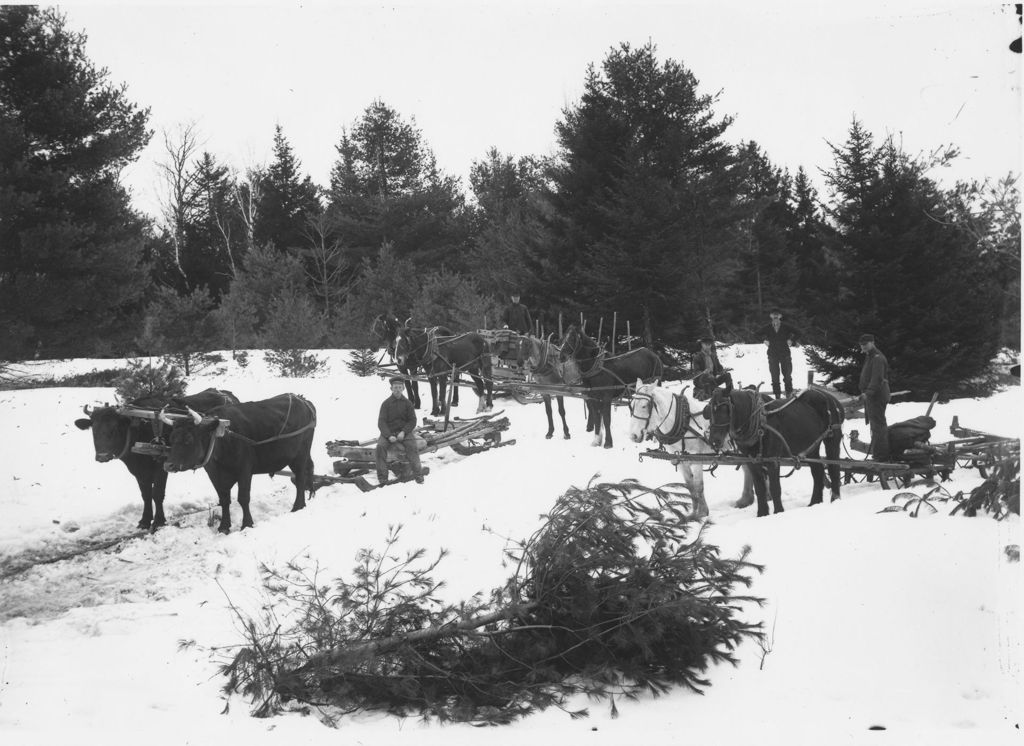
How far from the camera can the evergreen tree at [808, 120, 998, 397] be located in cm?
1494

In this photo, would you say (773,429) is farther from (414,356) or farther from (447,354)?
(414,356)

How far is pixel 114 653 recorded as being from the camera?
5582mm

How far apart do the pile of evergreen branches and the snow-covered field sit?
17 cm

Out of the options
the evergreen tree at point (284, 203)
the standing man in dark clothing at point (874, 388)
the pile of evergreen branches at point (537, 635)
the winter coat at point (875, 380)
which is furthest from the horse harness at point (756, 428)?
the evergreen tree at point (284, 203)

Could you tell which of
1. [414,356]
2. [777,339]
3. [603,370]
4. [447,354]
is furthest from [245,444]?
[777,339]

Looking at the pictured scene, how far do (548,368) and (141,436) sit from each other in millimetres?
8686

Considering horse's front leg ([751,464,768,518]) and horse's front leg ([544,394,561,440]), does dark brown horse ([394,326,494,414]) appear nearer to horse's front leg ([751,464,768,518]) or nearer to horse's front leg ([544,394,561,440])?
horse's front leg ([544,394,561,440])

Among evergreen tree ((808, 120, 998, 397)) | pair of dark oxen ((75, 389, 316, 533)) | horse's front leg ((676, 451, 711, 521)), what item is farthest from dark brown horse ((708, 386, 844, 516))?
evergreen tree ((808, 120, 998, 397))

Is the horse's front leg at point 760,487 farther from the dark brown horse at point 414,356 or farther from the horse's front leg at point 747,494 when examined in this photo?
the dark brown horse at point 414,356

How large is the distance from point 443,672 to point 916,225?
14406mm

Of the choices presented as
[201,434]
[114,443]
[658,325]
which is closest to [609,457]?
[201,434]

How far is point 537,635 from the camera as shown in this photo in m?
5.34

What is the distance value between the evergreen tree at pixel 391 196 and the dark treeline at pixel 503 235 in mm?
85

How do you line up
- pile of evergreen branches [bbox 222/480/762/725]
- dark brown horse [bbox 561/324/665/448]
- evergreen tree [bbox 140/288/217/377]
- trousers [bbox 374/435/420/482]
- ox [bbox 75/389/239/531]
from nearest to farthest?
1. pile of evergreen branches [bbox 222/480/762/725]
2. ox [bbox 75/389/239/531]
3. trousers [bbox 374/435/420/482]
4. dark brown horse [bbox 561/324/665/448]
5. evergreen tree [bbox 140/288/217/377]
